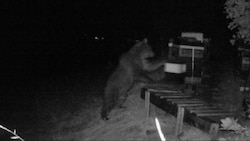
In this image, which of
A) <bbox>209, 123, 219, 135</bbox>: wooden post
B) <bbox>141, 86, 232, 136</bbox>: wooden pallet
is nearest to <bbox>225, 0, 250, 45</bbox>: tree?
<bbox>141, 86, 232, 136</bbox>: wooden pallet

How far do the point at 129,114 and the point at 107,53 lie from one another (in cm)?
1367

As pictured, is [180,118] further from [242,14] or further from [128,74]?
[128,74]

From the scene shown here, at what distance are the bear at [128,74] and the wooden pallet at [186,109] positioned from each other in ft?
4.03

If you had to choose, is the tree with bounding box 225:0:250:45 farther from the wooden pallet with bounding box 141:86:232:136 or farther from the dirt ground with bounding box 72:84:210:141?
the dirt ground with bounding box 72:84:210:141

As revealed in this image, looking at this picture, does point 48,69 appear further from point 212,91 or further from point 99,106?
point 212,91

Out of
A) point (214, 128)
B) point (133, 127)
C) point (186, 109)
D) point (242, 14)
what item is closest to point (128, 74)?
point (133, 127)

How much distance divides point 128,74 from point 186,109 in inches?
126

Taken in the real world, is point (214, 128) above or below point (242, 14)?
below

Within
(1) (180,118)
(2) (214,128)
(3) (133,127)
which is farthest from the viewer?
(3) (133,127)

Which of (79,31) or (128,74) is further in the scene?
(79,31)

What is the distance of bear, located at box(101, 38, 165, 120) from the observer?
30.2ft

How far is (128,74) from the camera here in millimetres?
9320

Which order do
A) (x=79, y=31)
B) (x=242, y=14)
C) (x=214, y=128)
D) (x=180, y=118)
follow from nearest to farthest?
(x=214, y=128), (x=180, y=118), (x=242, y=14), (x=79, y=31)

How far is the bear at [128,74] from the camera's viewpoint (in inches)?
363
